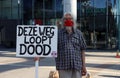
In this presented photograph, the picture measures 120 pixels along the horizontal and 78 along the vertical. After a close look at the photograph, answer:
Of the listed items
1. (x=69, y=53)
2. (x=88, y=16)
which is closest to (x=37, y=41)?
(x=69, y=53)

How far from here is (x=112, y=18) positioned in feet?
131

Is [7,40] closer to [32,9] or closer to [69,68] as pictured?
[32,9]

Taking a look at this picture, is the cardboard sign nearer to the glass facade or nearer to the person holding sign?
the person holding sign

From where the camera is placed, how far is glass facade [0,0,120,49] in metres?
39.9

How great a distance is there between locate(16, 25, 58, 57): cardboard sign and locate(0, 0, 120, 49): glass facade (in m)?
32.4

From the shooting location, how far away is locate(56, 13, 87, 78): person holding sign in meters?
6.90

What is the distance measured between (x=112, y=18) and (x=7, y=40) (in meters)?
11.7

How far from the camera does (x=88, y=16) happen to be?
134 ft

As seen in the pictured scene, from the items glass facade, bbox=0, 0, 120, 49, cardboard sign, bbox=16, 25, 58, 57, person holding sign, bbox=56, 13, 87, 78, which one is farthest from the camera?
glass facade, bbox=0, 0, 120, 49

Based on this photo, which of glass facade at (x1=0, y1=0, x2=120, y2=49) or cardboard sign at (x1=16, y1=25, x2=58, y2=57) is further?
glass facade at (x1=0, y1=0, x2=120, y2=49)

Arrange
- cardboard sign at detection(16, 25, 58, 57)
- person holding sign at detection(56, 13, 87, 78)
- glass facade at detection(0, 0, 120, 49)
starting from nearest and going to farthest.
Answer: person holding sign at detection(56, 13, 87, 78)
cardboard sign at detection(16, 25, 58, 57)
glass facade at detection(0, 0, 120, 49)

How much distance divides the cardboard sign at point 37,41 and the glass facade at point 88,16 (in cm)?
3239

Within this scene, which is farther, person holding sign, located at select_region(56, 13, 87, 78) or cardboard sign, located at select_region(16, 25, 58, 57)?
cardboard sign, located at select_region(16, 25, 58, 57)

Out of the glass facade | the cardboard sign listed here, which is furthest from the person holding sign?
the glass facade
